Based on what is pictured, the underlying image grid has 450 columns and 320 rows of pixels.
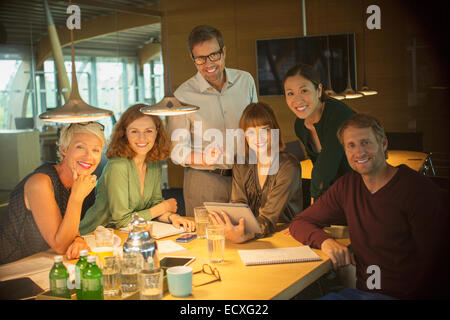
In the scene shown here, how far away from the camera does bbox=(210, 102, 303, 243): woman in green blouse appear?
2.32 m

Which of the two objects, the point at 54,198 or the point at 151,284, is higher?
the point at 54,198

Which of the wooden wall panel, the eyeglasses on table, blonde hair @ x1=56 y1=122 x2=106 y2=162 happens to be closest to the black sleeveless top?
blonde hair @ x1=56 y1=122 x2=106 y2=162

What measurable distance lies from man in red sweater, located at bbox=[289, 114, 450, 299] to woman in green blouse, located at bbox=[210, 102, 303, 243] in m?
0.27

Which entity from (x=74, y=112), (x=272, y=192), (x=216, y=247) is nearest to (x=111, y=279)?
(x=216, y=247)

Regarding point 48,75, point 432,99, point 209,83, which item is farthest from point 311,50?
point 48,75

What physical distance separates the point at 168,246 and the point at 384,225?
922mm

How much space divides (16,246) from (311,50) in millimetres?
4609

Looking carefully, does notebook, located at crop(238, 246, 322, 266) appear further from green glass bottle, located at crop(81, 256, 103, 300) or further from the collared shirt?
the collared shirt

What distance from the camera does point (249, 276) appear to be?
65.6 inches

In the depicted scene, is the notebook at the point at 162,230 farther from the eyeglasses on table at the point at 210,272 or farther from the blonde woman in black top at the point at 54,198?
the eyeglasses on table at the point at 210,272

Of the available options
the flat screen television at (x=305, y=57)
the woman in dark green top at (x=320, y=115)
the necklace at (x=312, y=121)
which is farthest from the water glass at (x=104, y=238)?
the flat screen television at (x=305, y=57)

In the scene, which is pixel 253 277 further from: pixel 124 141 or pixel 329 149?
pixel 124 141

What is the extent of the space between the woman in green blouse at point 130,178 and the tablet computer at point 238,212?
40 centimetres

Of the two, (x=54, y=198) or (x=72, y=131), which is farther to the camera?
(x=72, y=131)
